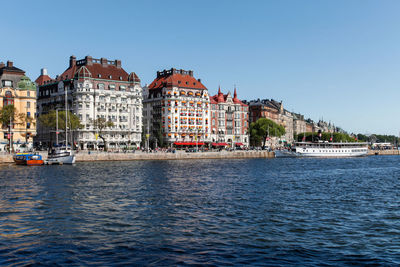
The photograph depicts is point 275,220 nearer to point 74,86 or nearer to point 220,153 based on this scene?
point 220,153

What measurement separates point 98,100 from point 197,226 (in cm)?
12236

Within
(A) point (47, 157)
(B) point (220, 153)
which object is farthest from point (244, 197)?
(B) point (220, 153)

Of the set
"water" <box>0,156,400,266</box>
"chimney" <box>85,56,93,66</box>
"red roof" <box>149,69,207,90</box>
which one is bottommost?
"water" <box>0,156,400,266</box>

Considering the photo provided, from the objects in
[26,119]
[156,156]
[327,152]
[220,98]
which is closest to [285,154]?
[327,152]

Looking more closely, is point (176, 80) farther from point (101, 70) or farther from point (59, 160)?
point (59, 160)

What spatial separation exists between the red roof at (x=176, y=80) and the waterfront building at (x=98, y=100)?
1483 cm

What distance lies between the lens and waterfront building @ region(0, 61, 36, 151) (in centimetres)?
12156

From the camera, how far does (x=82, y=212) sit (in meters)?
33.5

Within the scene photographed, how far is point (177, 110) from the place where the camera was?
536ft

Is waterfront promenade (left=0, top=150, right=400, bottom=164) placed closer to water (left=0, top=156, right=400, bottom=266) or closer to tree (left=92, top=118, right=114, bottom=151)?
tree (left=92, top=118, right=114, bottom=151)

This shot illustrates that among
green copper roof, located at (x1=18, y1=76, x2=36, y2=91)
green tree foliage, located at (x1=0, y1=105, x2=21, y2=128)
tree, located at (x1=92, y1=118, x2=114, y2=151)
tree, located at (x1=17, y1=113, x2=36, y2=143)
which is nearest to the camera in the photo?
green tree foliage, located at (x1=0, y1=105, x2=21, y2=128)

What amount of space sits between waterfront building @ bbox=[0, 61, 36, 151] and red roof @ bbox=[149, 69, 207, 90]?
51.6 m

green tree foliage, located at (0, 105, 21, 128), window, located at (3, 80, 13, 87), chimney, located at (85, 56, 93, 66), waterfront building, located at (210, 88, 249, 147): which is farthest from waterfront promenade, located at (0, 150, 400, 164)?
chimney, located at (85, 56, 93, 66)

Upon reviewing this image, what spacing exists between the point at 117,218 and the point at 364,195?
2637 cm
